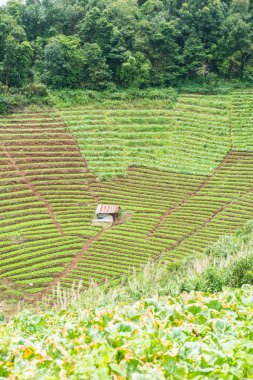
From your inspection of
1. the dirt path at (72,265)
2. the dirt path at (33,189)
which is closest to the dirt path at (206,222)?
the dirt path at (72,265)

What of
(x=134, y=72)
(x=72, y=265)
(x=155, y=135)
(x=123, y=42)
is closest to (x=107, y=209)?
(x=72, y=265)

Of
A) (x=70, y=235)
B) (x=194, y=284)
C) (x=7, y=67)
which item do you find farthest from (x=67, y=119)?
(x=194, y=284)

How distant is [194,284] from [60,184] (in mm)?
21920

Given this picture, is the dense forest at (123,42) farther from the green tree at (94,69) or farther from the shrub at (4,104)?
the shrub at (4,104)

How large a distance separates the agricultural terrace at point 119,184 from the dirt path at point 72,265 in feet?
0.33

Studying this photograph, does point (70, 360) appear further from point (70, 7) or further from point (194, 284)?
point (70, 7)

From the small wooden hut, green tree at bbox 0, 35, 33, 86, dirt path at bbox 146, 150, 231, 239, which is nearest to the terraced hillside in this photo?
dirt path at bbox 146, 150, 231, 239

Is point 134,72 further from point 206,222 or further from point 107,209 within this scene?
point 206,222

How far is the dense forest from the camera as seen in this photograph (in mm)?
52031

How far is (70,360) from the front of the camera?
5160 millimetres

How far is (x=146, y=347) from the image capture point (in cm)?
523

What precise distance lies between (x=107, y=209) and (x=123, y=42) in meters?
28.3

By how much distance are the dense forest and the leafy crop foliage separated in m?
45.6

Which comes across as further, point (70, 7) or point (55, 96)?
point (70, 7)
